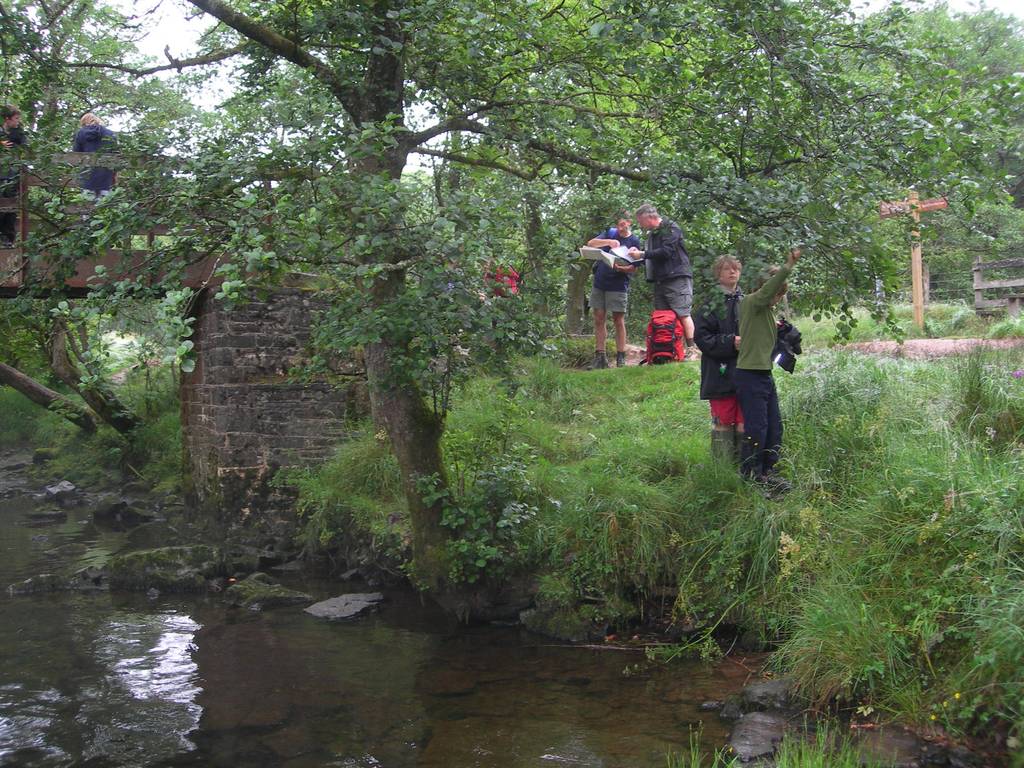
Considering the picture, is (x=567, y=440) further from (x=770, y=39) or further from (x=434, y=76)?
(x=770, y=39)

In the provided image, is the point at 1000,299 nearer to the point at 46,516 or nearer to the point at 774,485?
the point at 774,485

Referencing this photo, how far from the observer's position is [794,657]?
5.96m

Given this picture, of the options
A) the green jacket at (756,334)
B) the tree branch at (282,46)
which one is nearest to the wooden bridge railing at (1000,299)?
the green jacket at (756,334)

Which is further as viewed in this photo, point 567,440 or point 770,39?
point 567,440

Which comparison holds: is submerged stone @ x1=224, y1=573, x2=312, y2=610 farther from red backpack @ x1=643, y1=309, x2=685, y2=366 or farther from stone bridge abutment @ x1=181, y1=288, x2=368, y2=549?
red backpack @ x1=643, y1=309, x2=685, y2=366

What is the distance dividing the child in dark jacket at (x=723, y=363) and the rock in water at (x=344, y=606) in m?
3.67

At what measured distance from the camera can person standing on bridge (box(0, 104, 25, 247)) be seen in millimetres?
6809

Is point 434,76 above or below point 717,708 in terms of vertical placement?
above

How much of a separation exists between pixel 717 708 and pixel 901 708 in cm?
126

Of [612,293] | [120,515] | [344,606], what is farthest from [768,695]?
[120,515]

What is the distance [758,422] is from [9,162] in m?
5.78

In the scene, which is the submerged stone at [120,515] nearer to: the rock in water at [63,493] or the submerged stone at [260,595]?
the rock in water at [63,493]

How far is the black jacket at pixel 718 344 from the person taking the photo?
7.68m

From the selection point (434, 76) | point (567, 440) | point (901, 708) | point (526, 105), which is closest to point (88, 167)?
point (434, 76)
